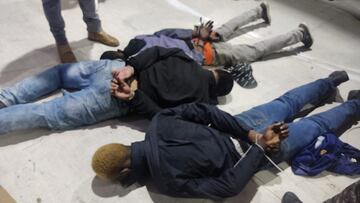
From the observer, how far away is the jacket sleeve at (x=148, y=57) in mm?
1688

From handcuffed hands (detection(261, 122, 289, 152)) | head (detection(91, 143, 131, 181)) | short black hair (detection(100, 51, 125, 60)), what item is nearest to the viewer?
head (detection(91, 143, 131, 181))

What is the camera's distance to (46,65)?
6.71 feet

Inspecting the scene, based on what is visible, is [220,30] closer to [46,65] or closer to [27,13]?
[46,65]

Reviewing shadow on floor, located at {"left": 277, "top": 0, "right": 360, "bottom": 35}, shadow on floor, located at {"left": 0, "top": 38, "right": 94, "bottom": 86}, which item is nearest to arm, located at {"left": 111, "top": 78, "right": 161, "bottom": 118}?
shadow on floor, located at {"left": 0, "top": 38, "right": 94, "bottom": 86}

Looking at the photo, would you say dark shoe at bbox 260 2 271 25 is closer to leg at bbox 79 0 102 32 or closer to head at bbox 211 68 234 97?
head at bbox 211 68 234 97

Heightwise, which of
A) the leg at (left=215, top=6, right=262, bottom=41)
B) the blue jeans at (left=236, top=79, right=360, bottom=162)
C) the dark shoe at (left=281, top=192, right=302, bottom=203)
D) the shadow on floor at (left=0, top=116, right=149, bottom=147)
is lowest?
the dark shoe at (left=281, top=192, right=302, bottom=203)

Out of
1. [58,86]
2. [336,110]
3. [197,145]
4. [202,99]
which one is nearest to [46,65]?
[58,86]

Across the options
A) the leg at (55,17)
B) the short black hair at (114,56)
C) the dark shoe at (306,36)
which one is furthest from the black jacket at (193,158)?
the dark shoe at (306,36)

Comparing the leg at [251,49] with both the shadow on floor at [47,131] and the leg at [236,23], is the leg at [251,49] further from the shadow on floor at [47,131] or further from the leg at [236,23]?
the shadow on floor at [47,131]

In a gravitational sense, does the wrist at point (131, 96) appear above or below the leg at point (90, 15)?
below

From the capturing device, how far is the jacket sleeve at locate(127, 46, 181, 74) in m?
1.69

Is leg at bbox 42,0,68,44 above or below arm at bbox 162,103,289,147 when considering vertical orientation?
above

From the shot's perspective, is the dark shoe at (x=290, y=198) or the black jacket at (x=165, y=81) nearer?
the dark shoe at (x=290, y=198)

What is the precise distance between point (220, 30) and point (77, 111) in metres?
1.14
